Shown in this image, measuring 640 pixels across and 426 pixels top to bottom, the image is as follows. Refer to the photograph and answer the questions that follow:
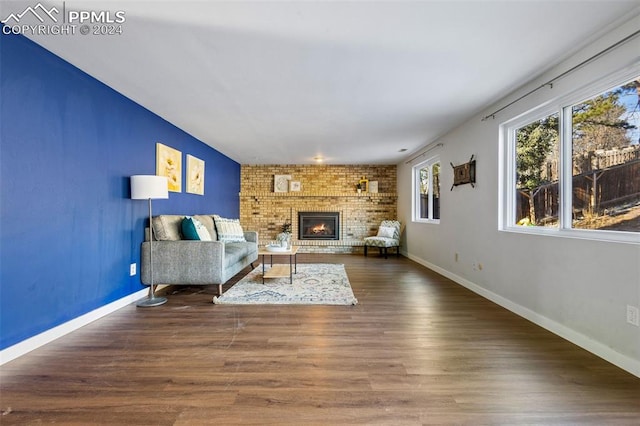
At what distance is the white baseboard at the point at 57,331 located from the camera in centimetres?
184

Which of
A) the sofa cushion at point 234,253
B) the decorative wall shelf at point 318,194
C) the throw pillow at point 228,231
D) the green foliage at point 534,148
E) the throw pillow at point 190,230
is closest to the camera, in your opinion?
the green foliage at point 534,148

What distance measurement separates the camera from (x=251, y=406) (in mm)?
1423

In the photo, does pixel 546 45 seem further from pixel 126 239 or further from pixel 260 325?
pixel 126 239

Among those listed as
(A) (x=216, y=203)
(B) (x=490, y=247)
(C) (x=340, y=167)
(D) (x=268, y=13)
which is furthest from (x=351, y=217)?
(D) (x=268, y=13)

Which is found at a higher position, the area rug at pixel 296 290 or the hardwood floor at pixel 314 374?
the area rug at pixel 296 290

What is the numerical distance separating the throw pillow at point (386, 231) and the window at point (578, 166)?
338 centimetres

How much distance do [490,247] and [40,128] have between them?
4.28 meters

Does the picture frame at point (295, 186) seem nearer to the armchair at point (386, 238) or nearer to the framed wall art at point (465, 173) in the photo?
the armchair at point (386, 238)

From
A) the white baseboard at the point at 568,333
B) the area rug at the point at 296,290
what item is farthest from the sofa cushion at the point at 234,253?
the white baseboard at the point at 568,333

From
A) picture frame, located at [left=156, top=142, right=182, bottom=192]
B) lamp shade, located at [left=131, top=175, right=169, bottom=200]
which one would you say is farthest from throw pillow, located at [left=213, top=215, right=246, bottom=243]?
lamp shade, located at [left=131, top=175, right=169, bottom=200]

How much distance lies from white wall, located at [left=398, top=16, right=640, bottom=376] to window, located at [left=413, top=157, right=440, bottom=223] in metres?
0.56

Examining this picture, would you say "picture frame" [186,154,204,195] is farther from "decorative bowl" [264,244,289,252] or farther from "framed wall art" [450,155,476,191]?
"framed wall art" [450,155,476,191]

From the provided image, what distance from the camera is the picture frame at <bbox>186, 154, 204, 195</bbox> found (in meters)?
4.43

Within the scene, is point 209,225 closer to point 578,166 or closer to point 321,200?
point 321,200
